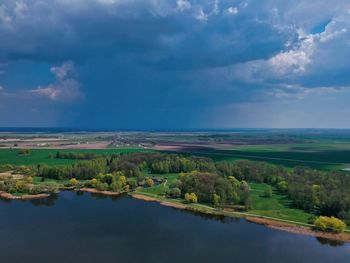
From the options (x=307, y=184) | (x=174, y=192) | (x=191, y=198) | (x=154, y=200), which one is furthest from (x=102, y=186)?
(x=307, y=184)

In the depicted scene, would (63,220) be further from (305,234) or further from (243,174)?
(243,174)

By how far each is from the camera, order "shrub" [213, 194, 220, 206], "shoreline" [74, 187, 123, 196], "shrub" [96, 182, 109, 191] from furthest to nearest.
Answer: "shrub" [96, 182, 109, 191]
"shoreline" [74, 187, 123, 196]
"shrub" [213, 194, 220, 206]

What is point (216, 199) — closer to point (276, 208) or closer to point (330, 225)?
point (276, 208)

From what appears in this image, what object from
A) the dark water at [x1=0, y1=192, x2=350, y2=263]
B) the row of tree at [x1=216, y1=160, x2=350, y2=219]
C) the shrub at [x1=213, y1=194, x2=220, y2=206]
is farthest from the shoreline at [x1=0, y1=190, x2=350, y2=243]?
the row of tree at [x1=216, y1=160, x2=350, y2=219]

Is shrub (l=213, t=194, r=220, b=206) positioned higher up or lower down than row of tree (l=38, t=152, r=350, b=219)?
lower down

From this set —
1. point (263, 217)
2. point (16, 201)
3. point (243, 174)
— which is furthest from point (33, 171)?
point (263, 217)

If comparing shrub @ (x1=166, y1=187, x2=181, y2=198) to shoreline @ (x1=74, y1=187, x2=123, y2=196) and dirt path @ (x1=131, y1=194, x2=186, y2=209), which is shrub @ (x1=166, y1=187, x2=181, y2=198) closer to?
dirt path @ (x1=131, y1=194, x2=186, y2=209)
